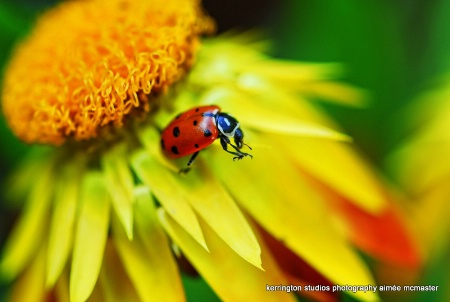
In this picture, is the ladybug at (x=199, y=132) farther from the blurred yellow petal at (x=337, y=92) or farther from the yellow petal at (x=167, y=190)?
the blurred yellow petal at (x=337, y=92)

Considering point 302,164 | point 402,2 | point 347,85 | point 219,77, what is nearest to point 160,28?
point 219,77

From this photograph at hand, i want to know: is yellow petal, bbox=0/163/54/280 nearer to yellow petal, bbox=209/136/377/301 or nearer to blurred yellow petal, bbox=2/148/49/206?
blurred yellow petal, bbox=2/148/49/206

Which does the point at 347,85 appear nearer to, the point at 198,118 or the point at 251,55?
the point at 251,55

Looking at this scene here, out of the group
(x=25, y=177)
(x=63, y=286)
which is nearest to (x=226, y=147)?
(x=63, y=286)

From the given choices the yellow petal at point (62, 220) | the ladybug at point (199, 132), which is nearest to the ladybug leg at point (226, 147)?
the ladybug at point (199, 132)

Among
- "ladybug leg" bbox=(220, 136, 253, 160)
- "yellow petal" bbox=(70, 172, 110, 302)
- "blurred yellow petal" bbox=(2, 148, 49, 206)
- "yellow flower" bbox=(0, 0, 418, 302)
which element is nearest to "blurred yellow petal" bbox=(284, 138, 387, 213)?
"yellow flower" bbox=(0, 0, 418, 302)
